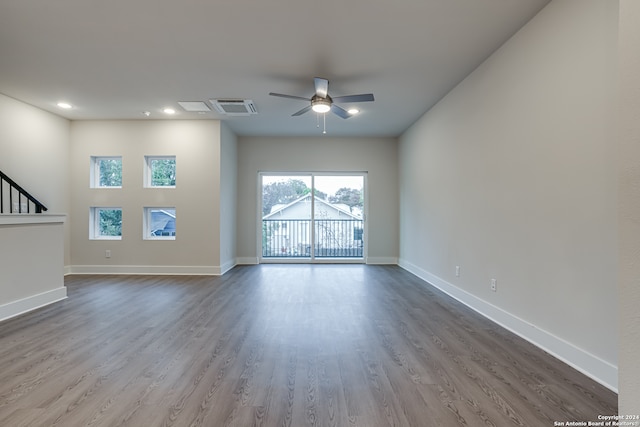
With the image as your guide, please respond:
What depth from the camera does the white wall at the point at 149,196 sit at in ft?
17.7

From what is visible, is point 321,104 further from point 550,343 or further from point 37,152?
point 37,152

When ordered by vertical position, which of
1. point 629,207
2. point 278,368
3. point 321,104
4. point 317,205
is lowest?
point 278,368

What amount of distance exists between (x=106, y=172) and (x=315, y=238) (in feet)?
14.0

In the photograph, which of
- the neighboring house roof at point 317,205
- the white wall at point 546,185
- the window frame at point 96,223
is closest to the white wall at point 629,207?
the white wall at point 546,185

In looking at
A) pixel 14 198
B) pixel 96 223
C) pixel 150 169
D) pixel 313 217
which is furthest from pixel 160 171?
pixel 313 217

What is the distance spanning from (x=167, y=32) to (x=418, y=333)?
11.7 ft

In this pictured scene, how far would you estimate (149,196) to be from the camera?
541 cm

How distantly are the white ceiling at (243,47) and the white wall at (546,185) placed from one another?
1.35 feet

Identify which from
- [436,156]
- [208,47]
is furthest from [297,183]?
[208,47]

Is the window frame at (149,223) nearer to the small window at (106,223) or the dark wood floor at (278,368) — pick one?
the small window at (106,223)

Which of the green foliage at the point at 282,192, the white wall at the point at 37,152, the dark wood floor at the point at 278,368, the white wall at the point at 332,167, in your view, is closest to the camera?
the dark wood floor at the point at 278,368

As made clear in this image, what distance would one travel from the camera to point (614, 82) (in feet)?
6.00

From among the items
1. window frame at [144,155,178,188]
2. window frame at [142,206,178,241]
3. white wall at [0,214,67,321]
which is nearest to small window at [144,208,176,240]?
window frame at [142,206,178,241]

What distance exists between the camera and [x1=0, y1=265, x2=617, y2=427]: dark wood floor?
5.29ft
